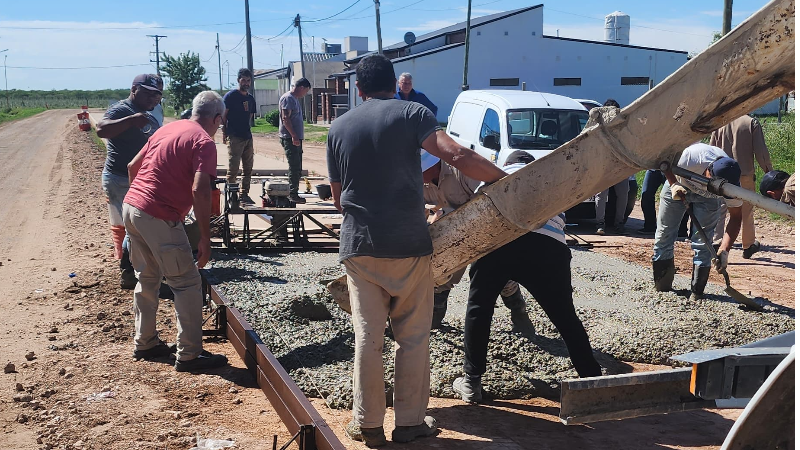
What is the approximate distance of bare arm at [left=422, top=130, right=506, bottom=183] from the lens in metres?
4.10

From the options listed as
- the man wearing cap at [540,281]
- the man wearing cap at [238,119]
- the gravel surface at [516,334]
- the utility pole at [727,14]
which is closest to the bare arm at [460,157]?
the man wearing cap at [540,281]

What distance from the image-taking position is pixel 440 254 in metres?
4.51

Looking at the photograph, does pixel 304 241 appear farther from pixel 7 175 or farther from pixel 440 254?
pixel 7 175

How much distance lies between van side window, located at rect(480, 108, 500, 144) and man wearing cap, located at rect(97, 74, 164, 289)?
20.4 feet

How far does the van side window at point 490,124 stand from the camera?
508 inches

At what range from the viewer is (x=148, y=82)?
7562 mm

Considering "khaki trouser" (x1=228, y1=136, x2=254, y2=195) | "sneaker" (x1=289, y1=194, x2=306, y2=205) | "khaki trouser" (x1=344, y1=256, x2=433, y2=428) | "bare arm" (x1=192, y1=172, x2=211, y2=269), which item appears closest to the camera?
"khaki trouser" (x1=344, y1=256, x2=433, y2=428)

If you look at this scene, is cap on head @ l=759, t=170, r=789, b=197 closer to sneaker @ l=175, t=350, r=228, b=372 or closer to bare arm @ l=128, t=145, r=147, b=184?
sneaker @ l=175, t=350, r=228, b=372

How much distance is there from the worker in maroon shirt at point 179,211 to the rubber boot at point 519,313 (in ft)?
7.32

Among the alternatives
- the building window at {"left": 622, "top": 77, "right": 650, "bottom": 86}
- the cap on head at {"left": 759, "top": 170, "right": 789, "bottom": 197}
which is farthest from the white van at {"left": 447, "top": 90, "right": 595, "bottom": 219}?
the building window at {"left": 622, "top": 77, "right": 650, "bottom": 86}

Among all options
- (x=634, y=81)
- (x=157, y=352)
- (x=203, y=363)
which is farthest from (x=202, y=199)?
(x=634, y=81)

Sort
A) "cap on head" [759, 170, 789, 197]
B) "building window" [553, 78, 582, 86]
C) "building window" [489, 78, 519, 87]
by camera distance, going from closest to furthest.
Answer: "cap on head" [759, 170, 789, 197] → "building window" [489, 78, 519, 87] → "building window" [553, 78, 582, 86]

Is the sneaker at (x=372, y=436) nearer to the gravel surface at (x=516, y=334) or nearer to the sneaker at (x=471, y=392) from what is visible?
the gravel surface at (x=516, y=334)

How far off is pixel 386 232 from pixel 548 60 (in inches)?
1911
